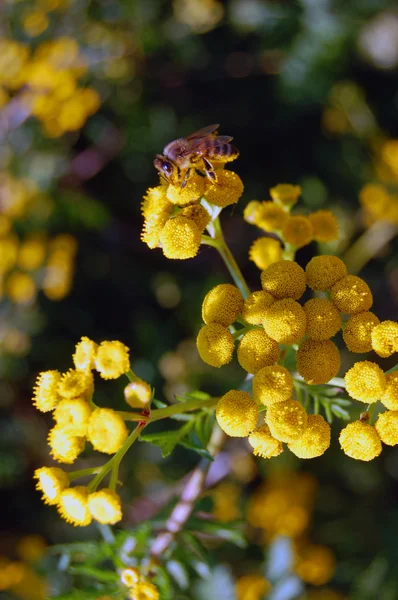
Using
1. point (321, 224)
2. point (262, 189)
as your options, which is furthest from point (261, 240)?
point (262, 189)

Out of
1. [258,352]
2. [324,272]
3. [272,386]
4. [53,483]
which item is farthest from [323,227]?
[53,483]

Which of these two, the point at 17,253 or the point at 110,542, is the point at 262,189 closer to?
the point at 17,253

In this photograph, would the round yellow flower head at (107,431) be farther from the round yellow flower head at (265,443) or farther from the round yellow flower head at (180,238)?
the round yellow flower head at (180,238)

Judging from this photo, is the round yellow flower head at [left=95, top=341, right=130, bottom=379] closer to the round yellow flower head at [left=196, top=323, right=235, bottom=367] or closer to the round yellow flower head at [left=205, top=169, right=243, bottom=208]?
the round yellow flower head at [left=196, top=323, right=235, bottom=367]

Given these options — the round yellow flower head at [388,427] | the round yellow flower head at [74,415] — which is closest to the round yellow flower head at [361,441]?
the round yellow flower head at [388,427]

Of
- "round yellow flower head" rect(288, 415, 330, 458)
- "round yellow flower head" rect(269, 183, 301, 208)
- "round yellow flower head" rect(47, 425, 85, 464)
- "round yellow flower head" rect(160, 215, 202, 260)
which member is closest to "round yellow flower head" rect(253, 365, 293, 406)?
"round yellow flower head" rect(288, 415, 330, 458)

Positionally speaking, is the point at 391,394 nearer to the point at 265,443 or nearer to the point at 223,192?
the point at 265,443
